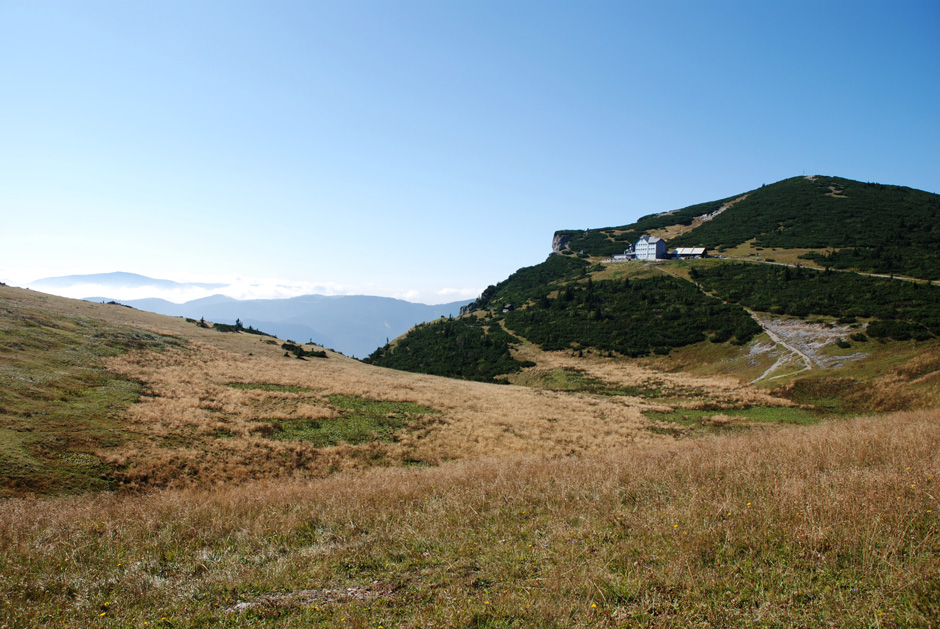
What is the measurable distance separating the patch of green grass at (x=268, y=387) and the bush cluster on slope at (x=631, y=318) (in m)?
42.7

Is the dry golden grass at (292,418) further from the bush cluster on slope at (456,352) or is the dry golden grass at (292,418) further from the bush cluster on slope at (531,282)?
the bush cluster on slope at (531,282)

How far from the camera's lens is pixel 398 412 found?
77.7ft

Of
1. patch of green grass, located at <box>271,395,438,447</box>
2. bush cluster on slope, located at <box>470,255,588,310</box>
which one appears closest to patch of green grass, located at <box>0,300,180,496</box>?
patch of green grass, located at <box>271,395,438,447</box>

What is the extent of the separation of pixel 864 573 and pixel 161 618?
7103 mm

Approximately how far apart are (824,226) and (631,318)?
2152 inches

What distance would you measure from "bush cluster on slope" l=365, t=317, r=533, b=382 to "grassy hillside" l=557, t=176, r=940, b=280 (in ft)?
171

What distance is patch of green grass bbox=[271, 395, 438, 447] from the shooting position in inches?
702

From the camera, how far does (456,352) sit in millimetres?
69062

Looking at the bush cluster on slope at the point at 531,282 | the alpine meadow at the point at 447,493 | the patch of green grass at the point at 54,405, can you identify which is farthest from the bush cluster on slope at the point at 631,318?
the patch of green grass at the point at 54,405

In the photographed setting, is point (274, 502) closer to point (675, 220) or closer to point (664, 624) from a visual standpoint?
point (664, 624)

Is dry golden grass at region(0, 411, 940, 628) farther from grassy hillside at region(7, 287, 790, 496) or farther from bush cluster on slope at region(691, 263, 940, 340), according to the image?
bush cluster on slope at region(691, 263, 940, 340)

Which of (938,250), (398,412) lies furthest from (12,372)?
(938,250)

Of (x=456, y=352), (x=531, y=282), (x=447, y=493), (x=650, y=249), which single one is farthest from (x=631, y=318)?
(x=447, y=493)

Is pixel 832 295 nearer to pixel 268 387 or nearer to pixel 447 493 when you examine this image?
pixel 447 493
